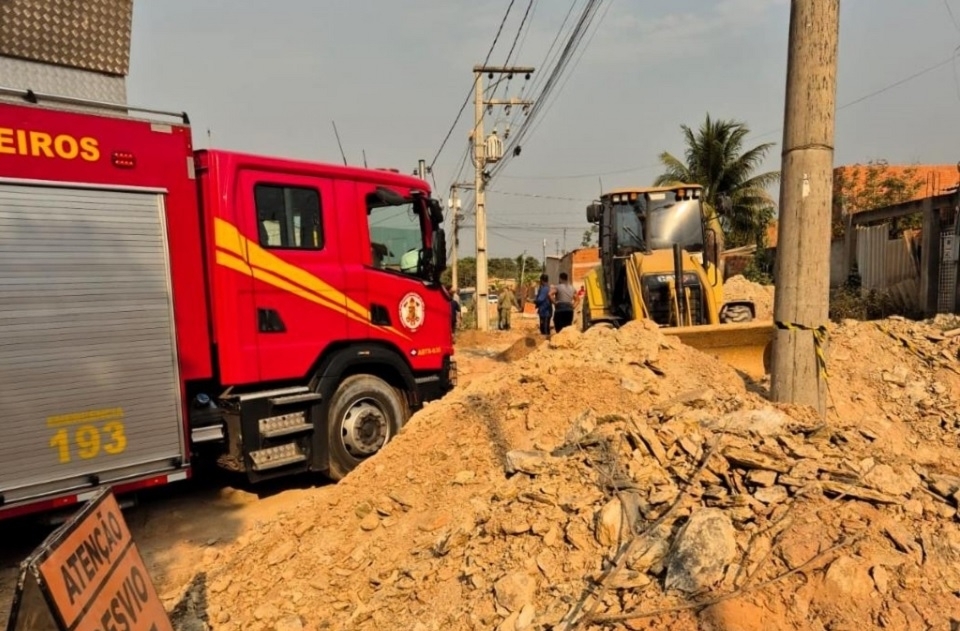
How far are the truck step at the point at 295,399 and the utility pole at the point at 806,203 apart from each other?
369cm

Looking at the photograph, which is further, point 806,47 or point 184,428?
point 184,428

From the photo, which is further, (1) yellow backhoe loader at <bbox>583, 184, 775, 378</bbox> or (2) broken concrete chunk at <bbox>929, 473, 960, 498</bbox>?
(1) yellow backhoe loader at <bbox>583, 184, 775, 378</bbox>

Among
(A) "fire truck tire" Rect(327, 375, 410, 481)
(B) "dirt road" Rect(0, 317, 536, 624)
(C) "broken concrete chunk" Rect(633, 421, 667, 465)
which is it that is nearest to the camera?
(C) "broken concrete chunk" Rect(633, 421, 667, 465)

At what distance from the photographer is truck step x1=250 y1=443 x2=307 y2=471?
17.3 feet

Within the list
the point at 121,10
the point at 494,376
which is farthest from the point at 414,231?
the point at 121,10

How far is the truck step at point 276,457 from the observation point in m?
5.29

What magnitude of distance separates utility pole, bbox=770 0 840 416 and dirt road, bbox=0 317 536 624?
3.59 m

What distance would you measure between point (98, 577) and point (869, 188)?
877 inches

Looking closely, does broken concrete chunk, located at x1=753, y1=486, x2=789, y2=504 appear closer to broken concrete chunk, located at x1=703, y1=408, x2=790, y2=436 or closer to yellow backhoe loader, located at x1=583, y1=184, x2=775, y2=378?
broken concrete chunk, located at x1=703, y1=408, x2=790, y2=436

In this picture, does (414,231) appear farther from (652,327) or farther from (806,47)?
(806,47)

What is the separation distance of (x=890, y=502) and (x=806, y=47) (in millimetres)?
2888

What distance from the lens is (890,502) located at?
303 centimetres

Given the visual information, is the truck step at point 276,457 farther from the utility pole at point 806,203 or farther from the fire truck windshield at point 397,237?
the utility pole at point 806,203

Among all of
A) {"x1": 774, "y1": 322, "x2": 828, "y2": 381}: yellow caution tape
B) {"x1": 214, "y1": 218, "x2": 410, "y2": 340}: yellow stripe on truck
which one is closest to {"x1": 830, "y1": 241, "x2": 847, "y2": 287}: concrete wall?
{"x1": 774, "y1": 322, "x2": 828, "y2": 381}: yellow caution tape
